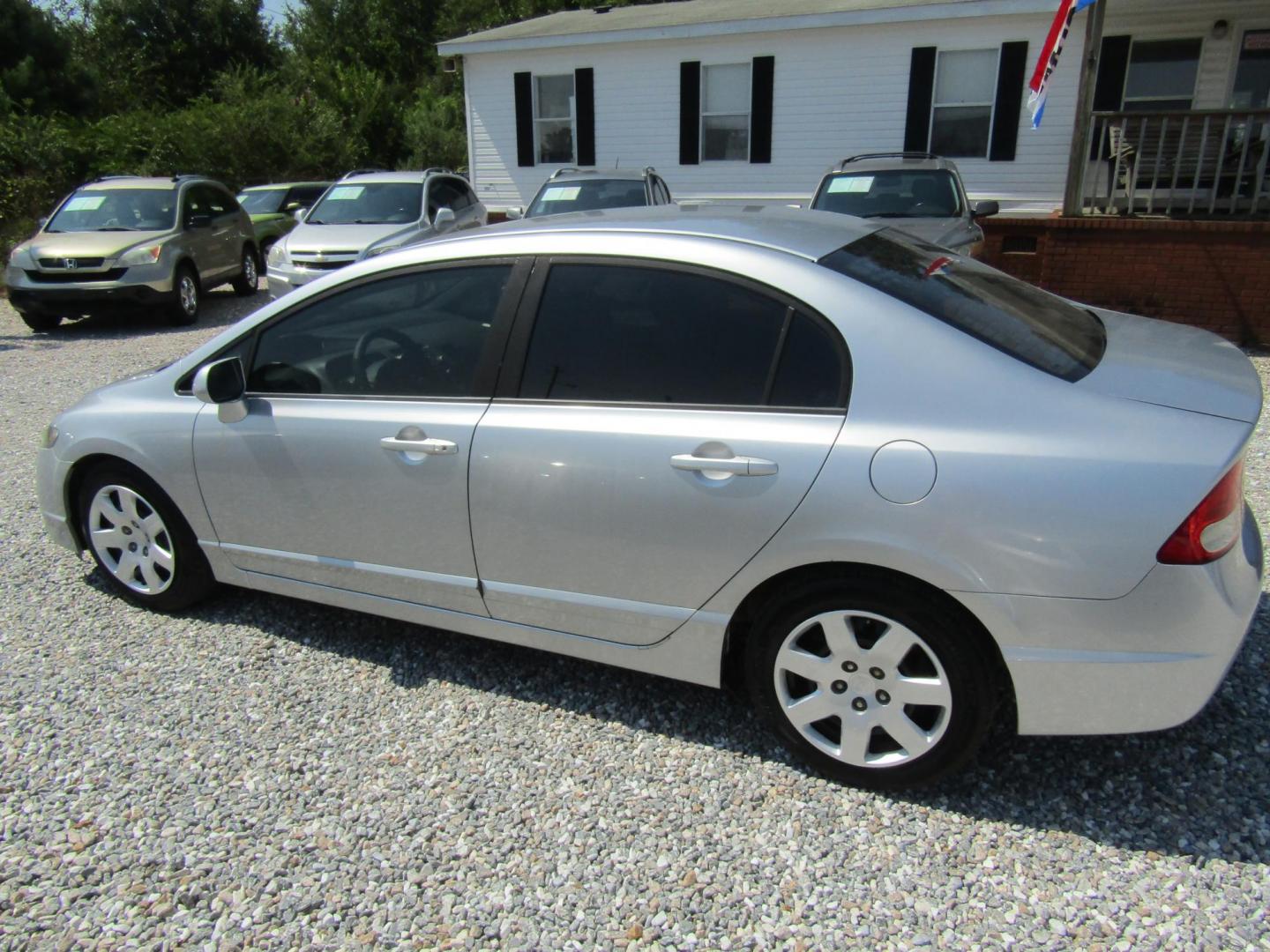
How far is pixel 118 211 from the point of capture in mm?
11539

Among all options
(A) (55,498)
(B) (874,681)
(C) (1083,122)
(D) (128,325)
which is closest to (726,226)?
(B) (874,681)

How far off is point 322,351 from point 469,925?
2.03m

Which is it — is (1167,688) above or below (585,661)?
above

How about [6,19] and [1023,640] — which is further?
[6,19]

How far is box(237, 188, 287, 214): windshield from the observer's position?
17.5 metres

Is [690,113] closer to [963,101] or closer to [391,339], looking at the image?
[963,101]

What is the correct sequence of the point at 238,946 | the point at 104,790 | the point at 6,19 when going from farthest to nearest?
the point at 6,19 < the point at 104,790 < the point at 238,946

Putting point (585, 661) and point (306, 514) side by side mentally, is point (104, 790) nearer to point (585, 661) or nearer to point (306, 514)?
point (306, 514)

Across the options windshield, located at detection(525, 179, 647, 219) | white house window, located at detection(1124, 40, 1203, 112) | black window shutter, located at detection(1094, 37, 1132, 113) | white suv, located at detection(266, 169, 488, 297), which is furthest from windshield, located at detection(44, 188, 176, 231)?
white house window, located at detection(1124, 40, 1203, 112)

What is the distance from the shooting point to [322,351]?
3.36 meters

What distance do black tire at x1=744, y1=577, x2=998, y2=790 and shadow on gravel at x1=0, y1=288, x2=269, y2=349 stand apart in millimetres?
10571

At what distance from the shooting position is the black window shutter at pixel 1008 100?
13211 millimetres

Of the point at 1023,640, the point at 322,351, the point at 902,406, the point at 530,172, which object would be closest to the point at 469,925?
the point at 1023,640

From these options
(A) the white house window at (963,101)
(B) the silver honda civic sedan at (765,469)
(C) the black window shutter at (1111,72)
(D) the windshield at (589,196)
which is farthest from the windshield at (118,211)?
(C) the black window shutter at (1111,72)
